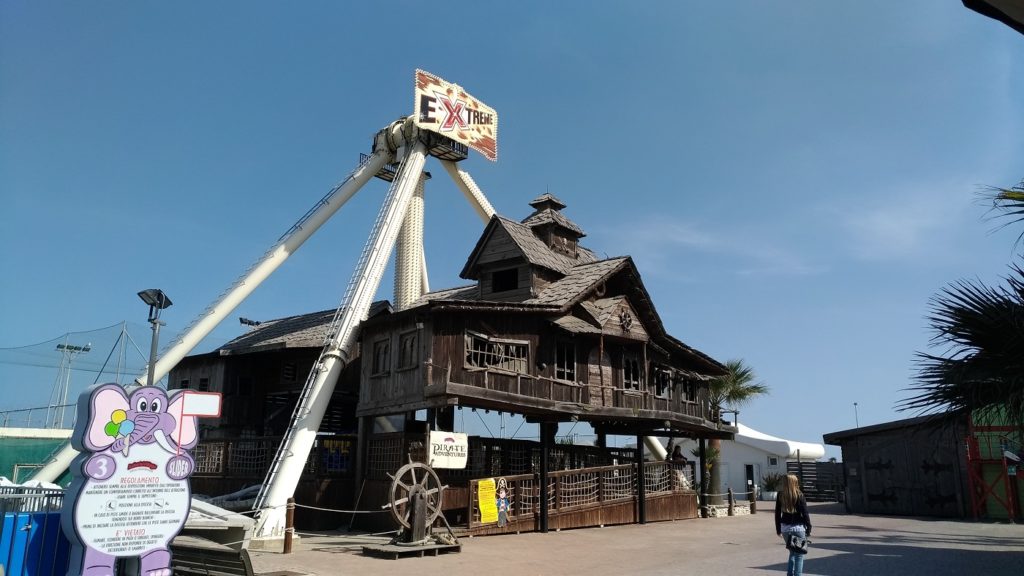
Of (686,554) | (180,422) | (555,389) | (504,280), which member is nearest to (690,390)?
(504,280)

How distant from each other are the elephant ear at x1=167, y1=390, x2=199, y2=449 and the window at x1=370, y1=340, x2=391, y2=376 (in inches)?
529

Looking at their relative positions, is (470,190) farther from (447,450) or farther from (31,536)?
(31,536)

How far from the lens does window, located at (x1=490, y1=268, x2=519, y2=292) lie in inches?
1085

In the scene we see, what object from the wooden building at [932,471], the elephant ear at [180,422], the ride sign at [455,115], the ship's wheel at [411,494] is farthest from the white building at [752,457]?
the elephant ear at [180,422]

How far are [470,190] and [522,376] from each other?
13.9 metres

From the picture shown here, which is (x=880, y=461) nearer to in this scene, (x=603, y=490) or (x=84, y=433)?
(x=603, y=490)

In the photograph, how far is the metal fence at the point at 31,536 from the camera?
8.58 metres

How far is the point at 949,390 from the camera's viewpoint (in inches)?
501

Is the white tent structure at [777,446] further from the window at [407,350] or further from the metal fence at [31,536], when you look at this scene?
the metal fence at [31,536]

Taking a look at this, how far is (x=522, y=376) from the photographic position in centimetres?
2267

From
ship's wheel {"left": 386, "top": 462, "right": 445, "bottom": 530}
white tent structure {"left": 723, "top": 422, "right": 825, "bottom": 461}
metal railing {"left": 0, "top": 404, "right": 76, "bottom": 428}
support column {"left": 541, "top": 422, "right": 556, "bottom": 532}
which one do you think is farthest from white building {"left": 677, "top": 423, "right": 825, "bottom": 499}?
metal railing {"left": 0, "top": 404, "right": 76, "bottom": 428}

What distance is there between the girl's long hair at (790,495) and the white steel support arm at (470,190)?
24.5m

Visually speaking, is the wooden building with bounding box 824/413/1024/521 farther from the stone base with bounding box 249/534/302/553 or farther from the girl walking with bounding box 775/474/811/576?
the stone base with bounding box 249/534/302/553

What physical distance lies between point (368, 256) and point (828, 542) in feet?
57.0
